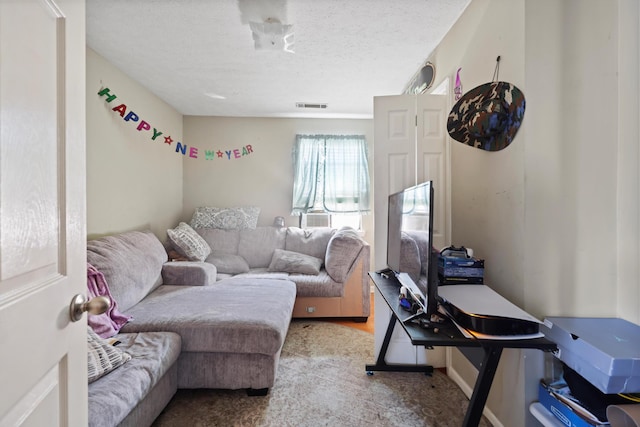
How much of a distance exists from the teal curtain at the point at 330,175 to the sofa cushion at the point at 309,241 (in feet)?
1.36

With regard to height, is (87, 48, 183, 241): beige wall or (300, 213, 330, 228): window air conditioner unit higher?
(87, 48, 183, 241): beige wall

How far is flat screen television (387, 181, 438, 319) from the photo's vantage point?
1.21 m

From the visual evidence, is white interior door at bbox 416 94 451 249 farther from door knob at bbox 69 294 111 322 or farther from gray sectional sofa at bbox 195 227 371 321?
door knob at bbox 69 294 111 322

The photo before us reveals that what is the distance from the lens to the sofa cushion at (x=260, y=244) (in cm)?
345

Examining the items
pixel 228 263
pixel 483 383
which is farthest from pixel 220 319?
pixel 228 263

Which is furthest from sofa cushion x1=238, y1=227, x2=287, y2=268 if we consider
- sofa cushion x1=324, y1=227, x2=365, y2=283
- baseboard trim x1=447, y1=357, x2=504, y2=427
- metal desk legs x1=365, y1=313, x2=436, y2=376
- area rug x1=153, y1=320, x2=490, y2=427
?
baseboard trim x1=447, y1=357, x2=504, y2=427

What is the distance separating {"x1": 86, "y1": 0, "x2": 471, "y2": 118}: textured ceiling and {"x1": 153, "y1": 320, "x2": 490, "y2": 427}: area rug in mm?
2351

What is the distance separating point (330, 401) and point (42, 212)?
173 cm

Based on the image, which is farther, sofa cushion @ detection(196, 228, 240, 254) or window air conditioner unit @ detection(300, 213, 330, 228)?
window air conditioner unit @ detection(300, 213, 330, 228)

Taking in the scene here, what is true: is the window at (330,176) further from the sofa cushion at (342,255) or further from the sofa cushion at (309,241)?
the sofa cushion at (342,255)

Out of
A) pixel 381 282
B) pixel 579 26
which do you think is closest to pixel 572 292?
pixel 381 282

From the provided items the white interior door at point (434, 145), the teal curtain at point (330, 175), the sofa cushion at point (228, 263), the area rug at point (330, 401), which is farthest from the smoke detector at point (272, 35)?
the area rug at point (330, 401)

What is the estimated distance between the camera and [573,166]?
130 centimetres

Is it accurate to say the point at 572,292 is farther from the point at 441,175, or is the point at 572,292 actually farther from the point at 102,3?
the point at 102,3
